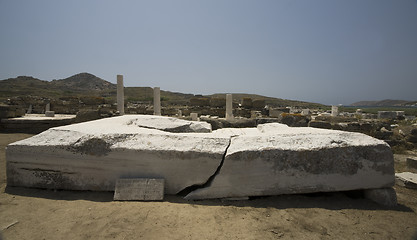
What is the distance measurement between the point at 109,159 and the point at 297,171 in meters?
2.12

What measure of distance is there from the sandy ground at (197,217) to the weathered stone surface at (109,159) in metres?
0.14

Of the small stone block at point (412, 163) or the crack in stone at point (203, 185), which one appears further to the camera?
the small stone block at point (412, 163)

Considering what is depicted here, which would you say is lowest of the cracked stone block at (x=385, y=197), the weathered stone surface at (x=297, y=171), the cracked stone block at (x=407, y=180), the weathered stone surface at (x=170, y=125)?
the cracked stone block at (x=407, y=180)

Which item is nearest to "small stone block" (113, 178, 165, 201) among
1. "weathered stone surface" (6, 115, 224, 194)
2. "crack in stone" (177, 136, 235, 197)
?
"weathered stone surface" (6, 115, 224, 194)

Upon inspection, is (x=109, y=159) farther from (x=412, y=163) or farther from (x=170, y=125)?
(x=412, y=163)

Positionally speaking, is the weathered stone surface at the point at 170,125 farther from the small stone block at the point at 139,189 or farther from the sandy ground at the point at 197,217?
the sandy ground at the point at 197,217

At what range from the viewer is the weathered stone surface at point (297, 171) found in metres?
2.19

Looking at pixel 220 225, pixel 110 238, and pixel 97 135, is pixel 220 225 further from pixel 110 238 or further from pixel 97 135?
pixel 97 135

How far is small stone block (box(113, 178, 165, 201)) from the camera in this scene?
2119 mm

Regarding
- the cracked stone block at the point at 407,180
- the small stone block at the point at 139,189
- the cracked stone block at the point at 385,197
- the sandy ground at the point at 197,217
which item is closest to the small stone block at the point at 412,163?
the cracked stone block at the point at 407,180

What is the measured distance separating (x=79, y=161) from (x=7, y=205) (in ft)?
2.37

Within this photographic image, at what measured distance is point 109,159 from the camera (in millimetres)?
2289

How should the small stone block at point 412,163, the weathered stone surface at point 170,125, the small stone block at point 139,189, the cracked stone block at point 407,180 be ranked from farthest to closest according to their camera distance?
the small stone block at point 412,163
the weathered stone surface at point 170,125
the cracked stone block at point 407,180
the small stone block at point 139,189

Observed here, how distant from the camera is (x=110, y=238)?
1581 mm
